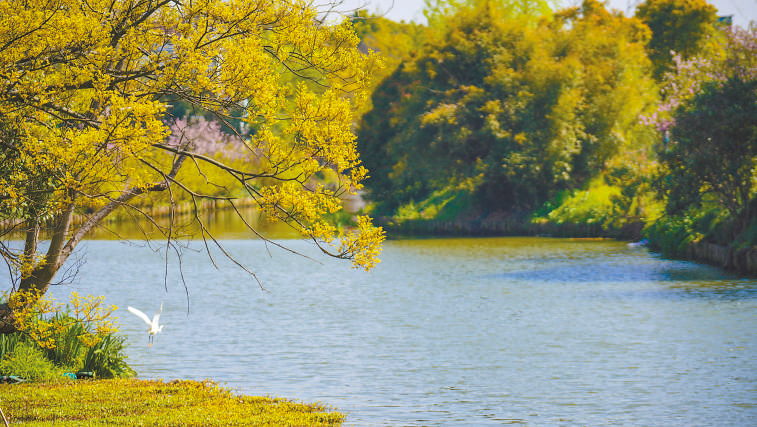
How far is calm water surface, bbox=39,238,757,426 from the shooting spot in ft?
35.0

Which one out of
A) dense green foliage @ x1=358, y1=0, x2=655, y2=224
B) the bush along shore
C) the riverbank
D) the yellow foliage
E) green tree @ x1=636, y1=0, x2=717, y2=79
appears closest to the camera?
the yellow foliage

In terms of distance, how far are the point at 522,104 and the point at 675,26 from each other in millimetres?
16262

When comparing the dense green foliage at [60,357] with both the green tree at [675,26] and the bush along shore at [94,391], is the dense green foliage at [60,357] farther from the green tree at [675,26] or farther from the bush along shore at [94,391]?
the green tree at [675,26]

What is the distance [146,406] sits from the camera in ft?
30.1

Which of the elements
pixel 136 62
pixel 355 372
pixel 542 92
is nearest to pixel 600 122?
pixel 542 92

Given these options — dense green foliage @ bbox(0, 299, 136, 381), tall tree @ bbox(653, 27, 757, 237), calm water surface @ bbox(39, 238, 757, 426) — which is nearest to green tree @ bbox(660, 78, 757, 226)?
tall tree @ bbox(653, 27, 757, 237)

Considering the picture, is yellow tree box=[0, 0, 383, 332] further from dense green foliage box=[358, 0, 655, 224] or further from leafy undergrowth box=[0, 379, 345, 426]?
dense green foliage box=[358, 0, 655, 224]

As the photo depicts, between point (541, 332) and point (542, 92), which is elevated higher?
point (542, 92)

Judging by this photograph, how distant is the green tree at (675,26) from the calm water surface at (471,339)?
1125 inches

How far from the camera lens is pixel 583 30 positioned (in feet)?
148

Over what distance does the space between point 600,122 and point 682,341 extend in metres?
30.3

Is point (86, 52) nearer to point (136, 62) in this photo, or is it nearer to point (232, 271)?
point (136, 62)

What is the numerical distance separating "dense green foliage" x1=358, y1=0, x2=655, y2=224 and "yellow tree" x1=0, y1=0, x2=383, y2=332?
34302 millimetres

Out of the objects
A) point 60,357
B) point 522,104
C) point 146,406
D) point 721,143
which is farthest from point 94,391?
point 522,104
